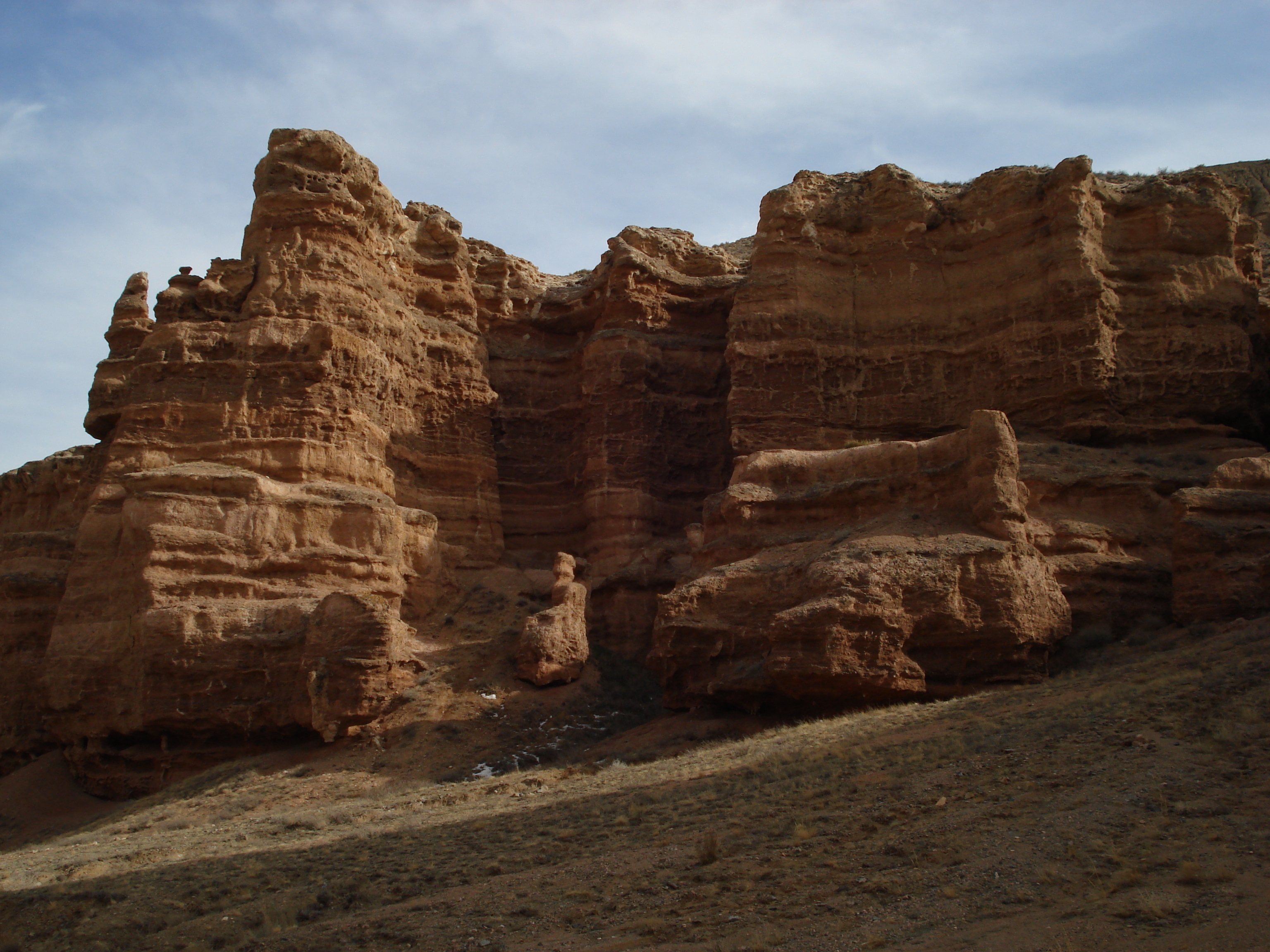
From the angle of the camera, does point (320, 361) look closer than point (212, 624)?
No

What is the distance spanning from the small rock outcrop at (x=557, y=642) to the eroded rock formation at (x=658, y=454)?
0.13 meters

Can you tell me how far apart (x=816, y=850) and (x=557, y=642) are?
14889mm

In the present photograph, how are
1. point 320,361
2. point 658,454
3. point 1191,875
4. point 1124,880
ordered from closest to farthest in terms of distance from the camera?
point 1191,875
point 1124,880
point 320,361
point 658,454

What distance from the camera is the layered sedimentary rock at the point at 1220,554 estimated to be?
2156cm

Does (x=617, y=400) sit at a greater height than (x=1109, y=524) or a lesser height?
greater

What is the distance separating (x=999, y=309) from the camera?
110 ft

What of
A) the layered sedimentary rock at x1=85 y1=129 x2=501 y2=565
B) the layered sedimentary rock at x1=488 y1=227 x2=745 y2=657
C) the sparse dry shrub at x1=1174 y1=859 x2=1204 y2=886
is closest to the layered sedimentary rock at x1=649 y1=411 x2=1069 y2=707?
the layered sedimentary rock at x1=488 y1=227 x2=745 y2=657

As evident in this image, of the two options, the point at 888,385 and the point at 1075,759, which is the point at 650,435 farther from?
the point at 1075,759

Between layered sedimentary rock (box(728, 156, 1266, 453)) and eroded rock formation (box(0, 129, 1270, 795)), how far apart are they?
0.10 metres

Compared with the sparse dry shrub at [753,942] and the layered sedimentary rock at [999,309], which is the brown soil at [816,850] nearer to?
the sparse dry shrub at [753,942]

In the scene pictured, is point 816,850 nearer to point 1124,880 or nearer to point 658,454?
point 1124,880

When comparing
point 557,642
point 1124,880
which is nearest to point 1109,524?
point 557,642

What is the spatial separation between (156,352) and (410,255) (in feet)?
29.2

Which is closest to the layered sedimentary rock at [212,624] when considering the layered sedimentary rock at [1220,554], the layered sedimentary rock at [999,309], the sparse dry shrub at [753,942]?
the layered sedimentary rock at [999,309]
